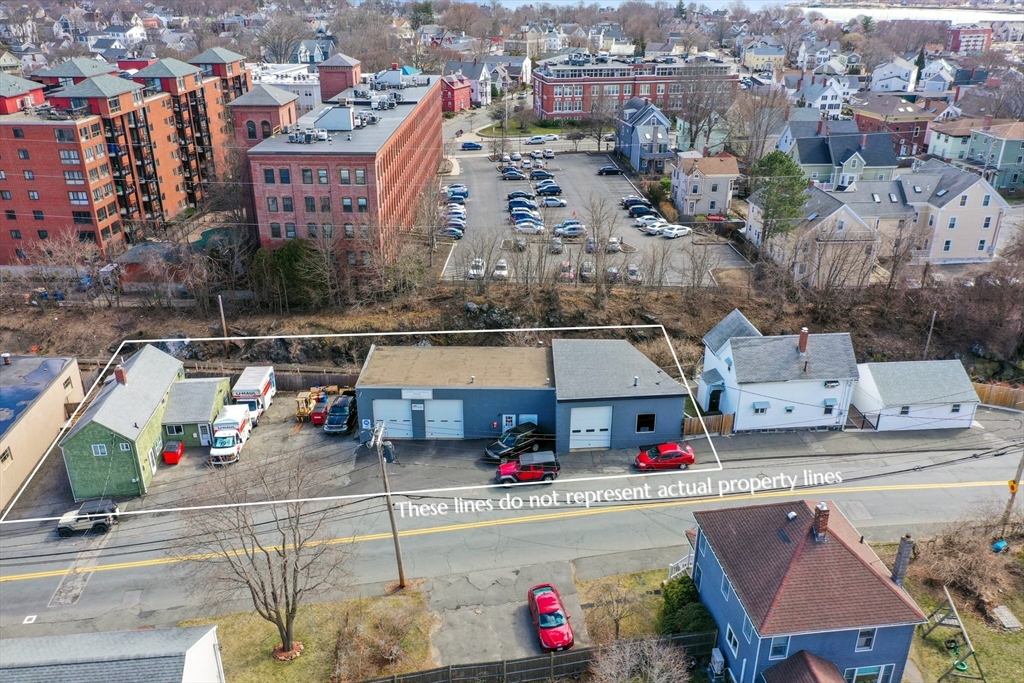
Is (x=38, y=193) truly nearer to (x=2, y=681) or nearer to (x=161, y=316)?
(x=161, y=316)

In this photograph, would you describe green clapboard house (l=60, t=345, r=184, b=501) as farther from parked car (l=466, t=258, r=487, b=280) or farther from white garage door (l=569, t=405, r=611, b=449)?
parked car (l=466, t=258, r=487, b=280)

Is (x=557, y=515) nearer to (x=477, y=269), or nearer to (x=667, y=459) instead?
(x=667, y=459)

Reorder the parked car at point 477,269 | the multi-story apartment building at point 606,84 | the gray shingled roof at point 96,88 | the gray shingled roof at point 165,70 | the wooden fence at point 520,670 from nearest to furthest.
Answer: the wooden fence at point 520,670, the parked car at point 477,269, the gray shingled roof at point 96,88, the gray shingled roof at point 165,70, the multi-story apartment building at point 606,84

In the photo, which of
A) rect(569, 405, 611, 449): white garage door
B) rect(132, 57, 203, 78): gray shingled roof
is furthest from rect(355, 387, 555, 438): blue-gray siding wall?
rect(132, 57, 203, 78): gray shingled roof

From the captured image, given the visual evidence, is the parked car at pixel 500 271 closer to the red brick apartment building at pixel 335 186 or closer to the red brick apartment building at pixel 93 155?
the red brick apartment building at pixel 335 186

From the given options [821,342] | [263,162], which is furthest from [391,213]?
[821,342]

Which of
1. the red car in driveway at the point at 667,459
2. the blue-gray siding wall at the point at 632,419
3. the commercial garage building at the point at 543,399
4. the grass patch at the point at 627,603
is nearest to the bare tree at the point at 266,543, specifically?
the commercial garage building at the point at 543,399
